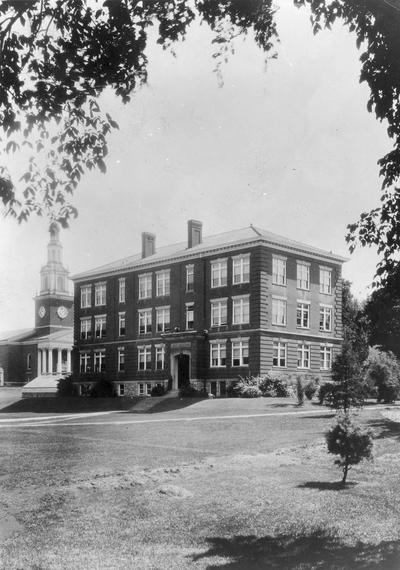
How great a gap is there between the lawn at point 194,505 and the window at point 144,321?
33.0 metres

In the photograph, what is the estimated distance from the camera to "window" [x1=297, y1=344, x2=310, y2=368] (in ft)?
160

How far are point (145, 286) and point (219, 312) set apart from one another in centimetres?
917

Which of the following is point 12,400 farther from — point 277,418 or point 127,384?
point 277,418

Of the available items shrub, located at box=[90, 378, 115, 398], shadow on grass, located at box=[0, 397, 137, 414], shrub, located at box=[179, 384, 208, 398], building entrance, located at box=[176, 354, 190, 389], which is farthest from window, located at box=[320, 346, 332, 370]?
shrub, located at box=[90, 378, 115, 398]

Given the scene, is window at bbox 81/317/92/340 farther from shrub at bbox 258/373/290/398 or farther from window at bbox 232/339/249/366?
shrub at bbox 258/373/290/398

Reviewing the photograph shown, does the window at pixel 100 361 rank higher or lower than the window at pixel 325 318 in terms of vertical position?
lower

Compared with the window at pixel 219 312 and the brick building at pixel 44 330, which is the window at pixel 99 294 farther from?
the brick building at pixel 44 330

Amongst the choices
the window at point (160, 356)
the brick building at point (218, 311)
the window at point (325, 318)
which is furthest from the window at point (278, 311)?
the window at point (160, 356)

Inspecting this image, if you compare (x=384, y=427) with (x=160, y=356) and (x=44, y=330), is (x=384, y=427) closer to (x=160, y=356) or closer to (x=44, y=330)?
(x=160, y=356)

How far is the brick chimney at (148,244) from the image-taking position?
57.3 meters

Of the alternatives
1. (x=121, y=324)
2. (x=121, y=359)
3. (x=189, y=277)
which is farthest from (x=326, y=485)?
(x=121, y=324)

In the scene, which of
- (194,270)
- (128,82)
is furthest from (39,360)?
(128,82)

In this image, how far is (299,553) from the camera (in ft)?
30.6

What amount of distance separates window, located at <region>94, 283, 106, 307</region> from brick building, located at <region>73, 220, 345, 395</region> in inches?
23.7
